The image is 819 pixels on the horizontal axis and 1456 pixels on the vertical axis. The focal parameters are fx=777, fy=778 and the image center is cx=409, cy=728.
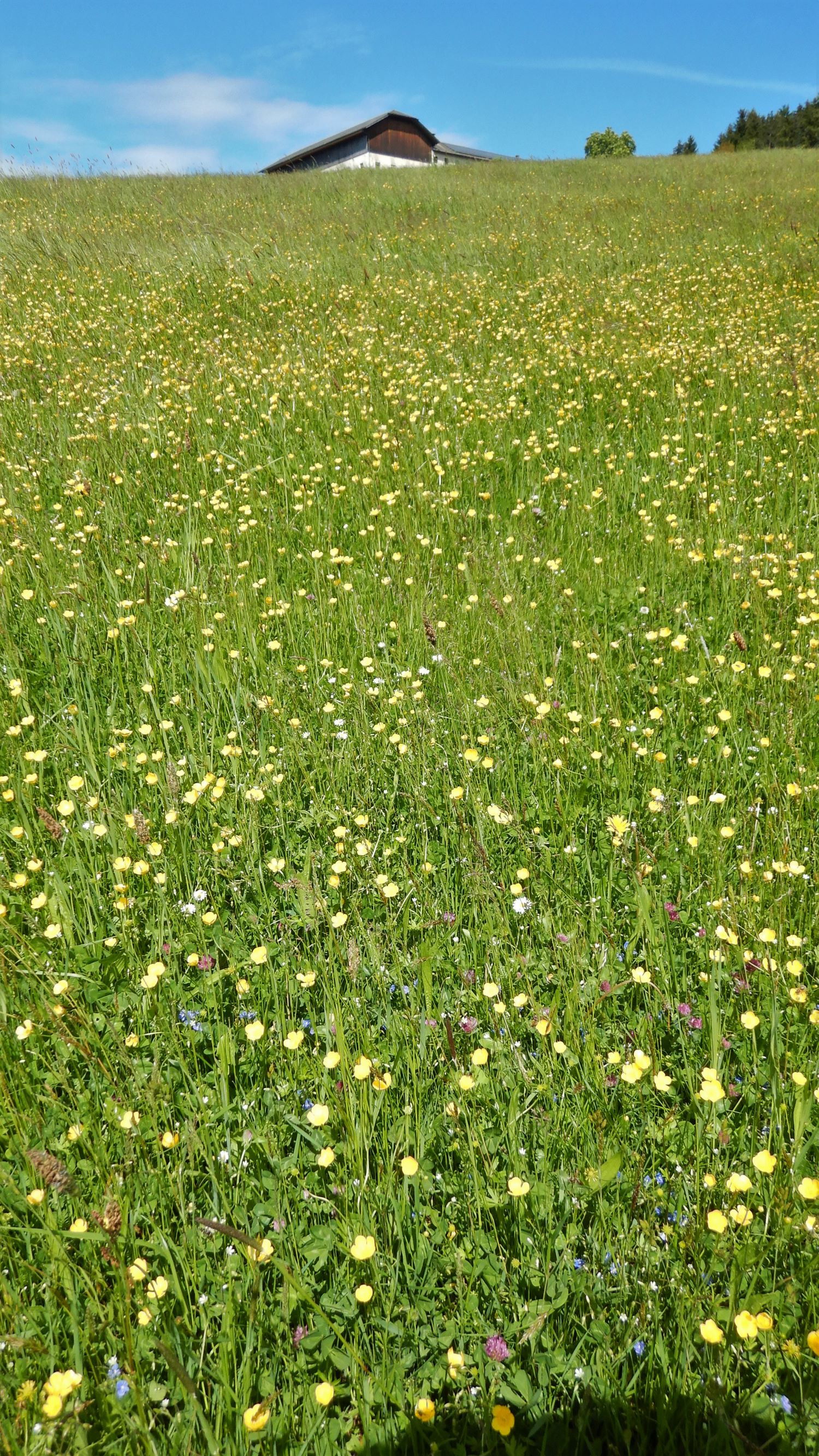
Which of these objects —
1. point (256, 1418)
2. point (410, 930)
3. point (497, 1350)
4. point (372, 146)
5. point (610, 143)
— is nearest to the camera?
point (256, 1418)

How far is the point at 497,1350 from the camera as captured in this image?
4.85ft

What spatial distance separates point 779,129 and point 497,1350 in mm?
101702

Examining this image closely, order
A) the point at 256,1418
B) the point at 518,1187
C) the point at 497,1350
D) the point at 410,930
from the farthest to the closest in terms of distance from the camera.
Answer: the point at 410,930 < the point at 518,1187 < the point at 497,1350 < the point at 256,1418

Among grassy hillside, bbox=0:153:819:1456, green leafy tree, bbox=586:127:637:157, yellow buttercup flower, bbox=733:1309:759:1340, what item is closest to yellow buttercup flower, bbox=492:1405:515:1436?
grassy hillside, bbox=0:153:819:1456

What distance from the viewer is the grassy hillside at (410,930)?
58.4 inches

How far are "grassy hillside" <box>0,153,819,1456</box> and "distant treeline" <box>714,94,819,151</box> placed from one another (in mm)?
83195

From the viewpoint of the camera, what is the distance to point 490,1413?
4.55 feet

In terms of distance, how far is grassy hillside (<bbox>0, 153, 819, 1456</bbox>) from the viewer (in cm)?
148

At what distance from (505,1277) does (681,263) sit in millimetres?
12479

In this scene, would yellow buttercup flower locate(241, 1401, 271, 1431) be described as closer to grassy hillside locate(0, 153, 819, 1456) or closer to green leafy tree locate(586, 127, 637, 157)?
grassy hillside locate(0, 153, 819, 1456)

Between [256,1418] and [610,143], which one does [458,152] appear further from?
[256,1418]

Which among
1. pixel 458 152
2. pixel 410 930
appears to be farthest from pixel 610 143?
pixel 410 930

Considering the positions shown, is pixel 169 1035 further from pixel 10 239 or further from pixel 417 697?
pixel 10 239

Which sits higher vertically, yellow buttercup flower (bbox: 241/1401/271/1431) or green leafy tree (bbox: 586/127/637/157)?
green leafy tree (bbox: 586/127/637/157)
